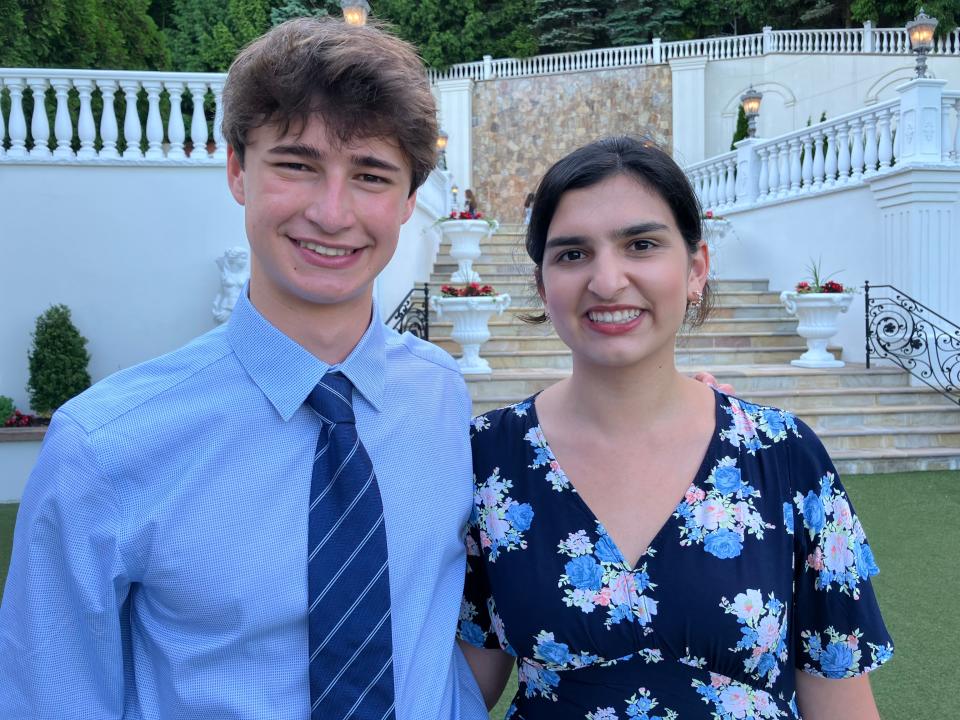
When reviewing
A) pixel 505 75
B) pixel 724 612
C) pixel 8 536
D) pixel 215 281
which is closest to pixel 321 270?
pixel 724 612

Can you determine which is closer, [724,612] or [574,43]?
[724,612]

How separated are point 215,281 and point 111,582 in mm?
6325

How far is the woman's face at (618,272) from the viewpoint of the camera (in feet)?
4.48

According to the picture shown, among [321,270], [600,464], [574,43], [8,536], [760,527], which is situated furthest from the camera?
[574,43]

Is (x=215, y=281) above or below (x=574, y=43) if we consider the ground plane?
below

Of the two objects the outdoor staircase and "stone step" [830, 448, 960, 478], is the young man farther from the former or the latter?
"stone step" [830, 448, 960, 478]

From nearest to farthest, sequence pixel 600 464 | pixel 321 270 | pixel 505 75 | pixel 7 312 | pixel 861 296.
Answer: pixel 321 270 → pixel 600 464 → pixel 7 312 → pixel 861 296 → pixel 505 75

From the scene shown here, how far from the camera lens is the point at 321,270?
1183 mm

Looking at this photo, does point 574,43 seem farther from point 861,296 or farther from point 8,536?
point 8,536

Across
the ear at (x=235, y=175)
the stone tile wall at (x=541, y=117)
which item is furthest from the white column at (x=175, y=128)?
the stone tile wall at (x=541, y=117)

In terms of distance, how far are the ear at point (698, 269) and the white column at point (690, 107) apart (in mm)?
19771

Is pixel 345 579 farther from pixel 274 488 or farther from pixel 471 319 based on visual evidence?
pixel 471 319

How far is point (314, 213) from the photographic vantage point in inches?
45.4

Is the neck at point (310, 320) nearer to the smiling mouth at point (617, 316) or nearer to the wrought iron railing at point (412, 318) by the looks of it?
the smiling mouth at point (617, 316)
